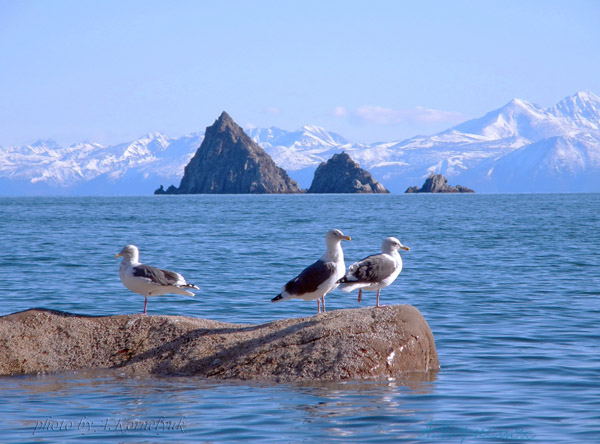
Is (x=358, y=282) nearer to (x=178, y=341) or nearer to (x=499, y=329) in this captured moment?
(x=178, y=341)

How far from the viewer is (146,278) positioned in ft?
44.3

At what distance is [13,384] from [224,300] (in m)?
10.5

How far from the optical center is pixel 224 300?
22156mm

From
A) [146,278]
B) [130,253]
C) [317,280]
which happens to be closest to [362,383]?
[317,280]

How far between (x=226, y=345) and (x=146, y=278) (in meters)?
2.02

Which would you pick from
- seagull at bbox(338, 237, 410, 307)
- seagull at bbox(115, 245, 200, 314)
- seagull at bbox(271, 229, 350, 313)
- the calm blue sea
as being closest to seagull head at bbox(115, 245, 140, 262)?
seagull at bbox(115, 245, 200, 314)

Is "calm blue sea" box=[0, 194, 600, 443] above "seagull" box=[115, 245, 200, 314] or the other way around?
the other way around

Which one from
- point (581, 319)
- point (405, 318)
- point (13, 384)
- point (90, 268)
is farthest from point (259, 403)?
point (90, 268)

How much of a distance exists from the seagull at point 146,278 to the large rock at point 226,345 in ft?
2.23

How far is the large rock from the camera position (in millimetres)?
12086

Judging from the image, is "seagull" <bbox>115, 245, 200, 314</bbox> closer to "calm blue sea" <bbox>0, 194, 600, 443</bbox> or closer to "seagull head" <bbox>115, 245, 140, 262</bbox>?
"seagull head" <bbox>115, 245, 140, 262</bbox>

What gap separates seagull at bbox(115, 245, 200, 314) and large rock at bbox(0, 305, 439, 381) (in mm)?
681

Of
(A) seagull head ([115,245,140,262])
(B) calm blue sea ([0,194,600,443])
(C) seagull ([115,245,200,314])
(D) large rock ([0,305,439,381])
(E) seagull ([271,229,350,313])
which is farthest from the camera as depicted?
(A) seagull head ([115,245,140,262])

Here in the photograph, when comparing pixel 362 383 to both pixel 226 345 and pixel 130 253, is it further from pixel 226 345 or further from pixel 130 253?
pixel 130 253
